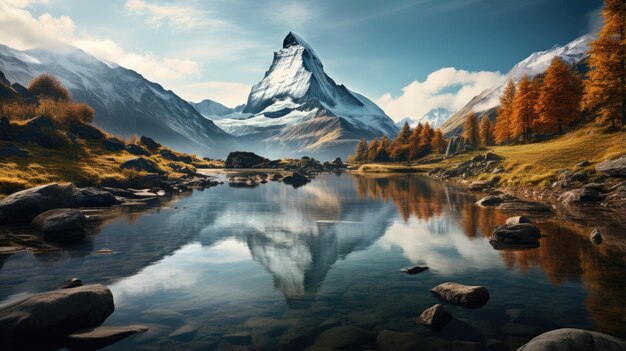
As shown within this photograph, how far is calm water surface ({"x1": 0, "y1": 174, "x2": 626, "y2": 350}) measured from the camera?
41.7ft

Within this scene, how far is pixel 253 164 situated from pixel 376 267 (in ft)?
575

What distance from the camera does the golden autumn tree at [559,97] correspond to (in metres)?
73.2

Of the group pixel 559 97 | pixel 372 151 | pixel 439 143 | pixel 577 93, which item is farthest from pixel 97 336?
pixel 372 151

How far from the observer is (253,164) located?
19175cm

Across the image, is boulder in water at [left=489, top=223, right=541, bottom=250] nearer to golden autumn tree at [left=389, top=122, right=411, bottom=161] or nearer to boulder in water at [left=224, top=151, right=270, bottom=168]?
golden autumn tree at [left=389, top=122, right=411, bottom=161]

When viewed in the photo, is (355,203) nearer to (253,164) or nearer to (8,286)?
(8,286)

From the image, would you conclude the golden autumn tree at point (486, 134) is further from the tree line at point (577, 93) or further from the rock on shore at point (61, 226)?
the rock on shore at point (61, 226)

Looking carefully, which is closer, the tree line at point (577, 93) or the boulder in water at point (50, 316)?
the boulder in water at point (50, 316)

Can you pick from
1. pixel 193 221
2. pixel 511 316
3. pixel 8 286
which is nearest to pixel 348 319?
pixel 511 316

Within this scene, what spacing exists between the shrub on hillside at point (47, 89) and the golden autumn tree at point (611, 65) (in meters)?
115

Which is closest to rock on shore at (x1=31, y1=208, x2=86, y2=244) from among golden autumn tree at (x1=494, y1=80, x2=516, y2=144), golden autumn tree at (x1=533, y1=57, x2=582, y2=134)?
golden autumn tree at (x1=533, y1=57, x2=582, y2=134)

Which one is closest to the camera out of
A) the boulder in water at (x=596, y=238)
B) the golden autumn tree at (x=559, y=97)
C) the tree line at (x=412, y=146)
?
the boulder in water at (x=596, y=238)

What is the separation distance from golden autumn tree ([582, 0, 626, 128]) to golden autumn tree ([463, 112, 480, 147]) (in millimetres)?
76262

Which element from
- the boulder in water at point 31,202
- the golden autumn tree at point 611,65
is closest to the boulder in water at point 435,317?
the boulder in water at point 31,202
